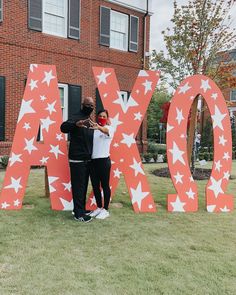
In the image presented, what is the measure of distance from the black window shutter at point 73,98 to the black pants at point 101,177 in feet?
25.3

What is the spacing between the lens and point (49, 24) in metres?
12.1

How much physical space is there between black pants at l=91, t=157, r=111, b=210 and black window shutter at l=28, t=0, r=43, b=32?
823cm

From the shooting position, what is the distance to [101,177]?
491cm

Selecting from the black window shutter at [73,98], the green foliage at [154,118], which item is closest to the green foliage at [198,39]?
the black window shutter at [73,98]

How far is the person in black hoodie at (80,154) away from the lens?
15.2 feet

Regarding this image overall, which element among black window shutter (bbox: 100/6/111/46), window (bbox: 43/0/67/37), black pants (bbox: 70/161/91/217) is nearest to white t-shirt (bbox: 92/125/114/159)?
black pants (bbox: 70/161/91/217)

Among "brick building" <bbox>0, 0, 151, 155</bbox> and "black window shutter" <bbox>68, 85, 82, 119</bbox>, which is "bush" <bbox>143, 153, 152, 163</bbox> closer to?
"brick building" <bbox>0, 0, 151, 155</bbox>

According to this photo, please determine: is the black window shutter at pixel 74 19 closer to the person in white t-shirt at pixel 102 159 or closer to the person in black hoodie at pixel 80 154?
the person in white t-shirt at pixel 102 159

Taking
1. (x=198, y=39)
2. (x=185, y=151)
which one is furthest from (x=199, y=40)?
(x=185, y=151)

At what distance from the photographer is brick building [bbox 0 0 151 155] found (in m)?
11.1

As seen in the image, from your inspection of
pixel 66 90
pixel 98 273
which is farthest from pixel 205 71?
pixel 98 273

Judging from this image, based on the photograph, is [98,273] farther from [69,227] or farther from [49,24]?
[49,24]

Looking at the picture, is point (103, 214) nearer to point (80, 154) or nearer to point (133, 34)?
point (80, 154)

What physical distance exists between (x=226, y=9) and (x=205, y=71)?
1.72m
